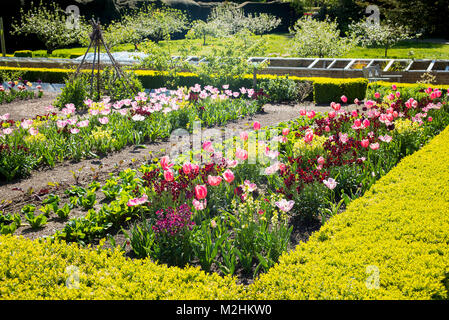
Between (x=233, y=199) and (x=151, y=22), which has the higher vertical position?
(x=151, y=22)

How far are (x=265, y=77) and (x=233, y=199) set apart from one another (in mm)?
8235

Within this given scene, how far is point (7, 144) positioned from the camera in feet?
21.3

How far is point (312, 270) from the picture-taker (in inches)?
122

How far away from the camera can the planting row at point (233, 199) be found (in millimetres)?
3879

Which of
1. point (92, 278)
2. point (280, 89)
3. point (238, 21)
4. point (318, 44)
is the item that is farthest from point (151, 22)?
point (92, 278)

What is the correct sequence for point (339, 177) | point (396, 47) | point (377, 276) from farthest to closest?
1. point (396, 47)
2. point (339, 177)
3. point (377, 276)

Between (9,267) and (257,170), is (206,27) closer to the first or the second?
(257,170)

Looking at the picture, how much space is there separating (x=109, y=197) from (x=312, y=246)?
2.83m

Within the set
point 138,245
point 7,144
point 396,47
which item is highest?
point 396,47

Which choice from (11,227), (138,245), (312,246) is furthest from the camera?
(11,227)

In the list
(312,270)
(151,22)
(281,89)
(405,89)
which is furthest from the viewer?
(151,22)

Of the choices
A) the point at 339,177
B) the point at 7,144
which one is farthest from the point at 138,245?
the point at 7,144

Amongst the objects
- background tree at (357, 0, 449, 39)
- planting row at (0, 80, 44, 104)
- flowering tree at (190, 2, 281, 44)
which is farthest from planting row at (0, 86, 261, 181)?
background tree at (357, 0, 449, 39)

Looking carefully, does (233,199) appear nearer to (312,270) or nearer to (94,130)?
(312,270)
